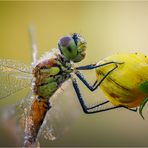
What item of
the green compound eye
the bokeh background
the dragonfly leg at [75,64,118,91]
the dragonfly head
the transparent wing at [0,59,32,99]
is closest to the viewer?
the green compound eye

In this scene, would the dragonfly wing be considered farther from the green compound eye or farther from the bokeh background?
the bokeh background

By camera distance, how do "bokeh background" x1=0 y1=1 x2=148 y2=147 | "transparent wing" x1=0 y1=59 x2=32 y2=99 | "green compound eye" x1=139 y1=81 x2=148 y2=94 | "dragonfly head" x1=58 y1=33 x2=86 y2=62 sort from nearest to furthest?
"green compound eye" x1=139 y1=81 x2=148 y2=94 < "dragonfly head" x1=58 y1=33 x2=86 y2=62 < "transparent wing" x1=0 y1=59 x2=32 y2=99 < "bokeh background" x1=0 y1=1 x2=148 y2=147

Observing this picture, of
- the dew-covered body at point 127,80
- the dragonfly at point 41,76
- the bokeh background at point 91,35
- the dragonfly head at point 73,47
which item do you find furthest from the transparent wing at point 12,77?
the bokeh background at point 91,35

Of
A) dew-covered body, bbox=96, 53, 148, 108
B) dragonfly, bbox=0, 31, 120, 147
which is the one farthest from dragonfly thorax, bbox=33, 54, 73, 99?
dew-covered body, bbox=96, 53, 148, 108

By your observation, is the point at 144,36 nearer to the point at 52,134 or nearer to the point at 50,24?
the point at 50,24

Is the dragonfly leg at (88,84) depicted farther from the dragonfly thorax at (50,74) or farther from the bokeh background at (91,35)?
the bokeh background at (91,35)

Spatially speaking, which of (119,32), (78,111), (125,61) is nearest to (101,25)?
(119,32)
